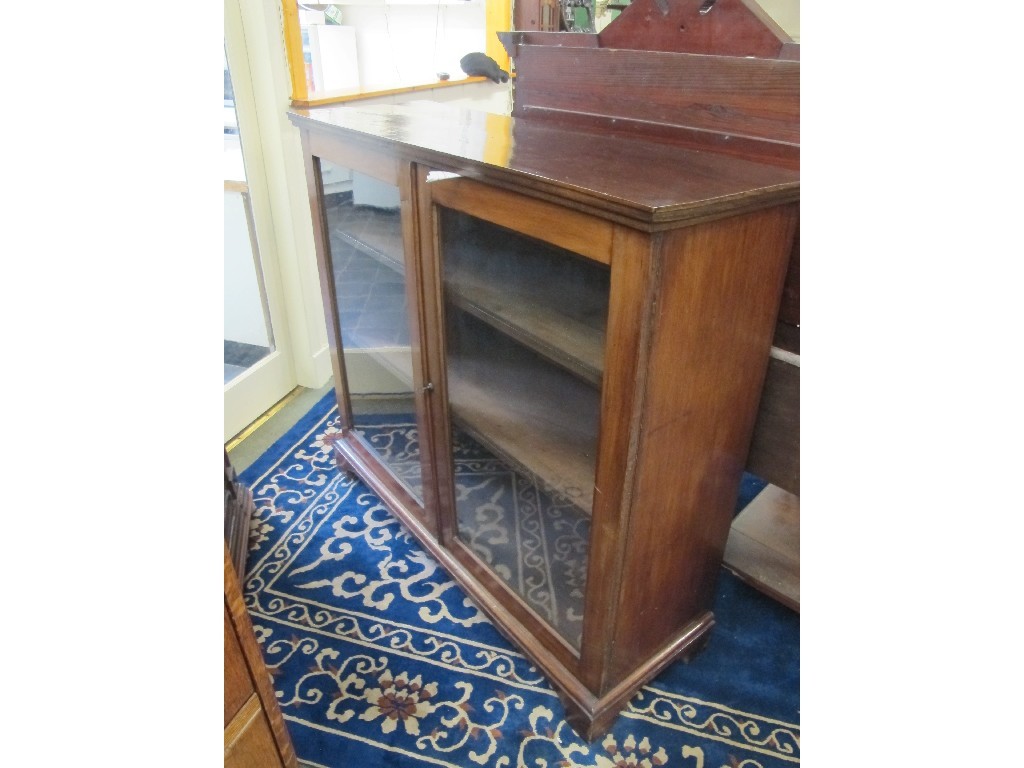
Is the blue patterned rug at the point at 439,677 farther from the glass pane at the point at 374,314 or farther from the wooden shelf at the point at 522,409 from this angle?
the wooden shelf at the point at 522,409

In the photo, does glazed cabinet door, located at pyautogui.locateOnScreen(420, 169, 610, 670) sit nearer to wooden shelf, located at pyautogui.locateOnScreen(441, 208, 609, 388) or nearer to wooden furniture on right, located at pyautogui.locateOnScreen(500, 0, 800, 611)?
wooden shelf, located at pyautogui.locateOnScreen(441, 208, 609, 388)

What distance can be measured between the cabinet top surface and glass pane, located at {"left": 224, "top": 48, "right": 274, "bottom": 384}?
681 mm

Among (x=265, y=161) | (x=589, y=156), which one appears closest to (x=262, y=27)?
(x=265, y=161)

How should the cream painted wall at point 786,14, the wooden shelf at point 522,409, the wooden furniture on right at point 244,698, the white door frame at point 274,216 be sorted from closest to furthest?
the wooden furniture on right at point 244,698, the wooden shelf at point 522,409, the cream painted wall at point 786,14, the white door frame at point 274,216

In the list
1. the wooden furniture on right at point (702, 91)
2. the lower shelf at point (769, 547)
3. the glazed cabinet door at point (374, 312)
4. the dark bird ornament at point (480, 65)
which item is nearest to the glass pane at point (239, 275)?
the glazed cabinet door at point (374, 312)

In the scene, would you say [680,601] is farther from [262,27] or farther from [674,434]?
[262,27]

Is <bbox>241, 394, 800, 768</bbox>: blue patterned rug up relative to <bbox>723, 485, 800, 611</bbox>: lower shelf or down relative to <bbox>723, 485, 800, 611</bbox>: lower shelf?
down

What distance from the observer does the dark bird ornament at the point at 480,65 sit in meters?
2.08

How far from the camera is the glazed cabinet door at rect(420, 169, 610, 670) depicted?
88 centimetres

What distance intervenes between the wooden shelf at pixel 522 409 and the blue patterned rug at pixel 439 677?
1.01 ft

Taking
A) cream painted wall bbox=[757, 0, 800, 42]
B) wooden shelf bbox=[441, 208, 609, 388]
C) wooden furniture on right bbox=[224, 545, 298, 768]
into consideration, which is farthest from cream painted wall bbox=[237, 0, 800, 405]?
wooden furniture on right bbox=[224, 545, 298, 768]

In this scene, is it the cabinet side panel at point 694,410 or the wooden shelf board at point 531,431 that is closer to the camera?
the cabinet side panel at point 694,410

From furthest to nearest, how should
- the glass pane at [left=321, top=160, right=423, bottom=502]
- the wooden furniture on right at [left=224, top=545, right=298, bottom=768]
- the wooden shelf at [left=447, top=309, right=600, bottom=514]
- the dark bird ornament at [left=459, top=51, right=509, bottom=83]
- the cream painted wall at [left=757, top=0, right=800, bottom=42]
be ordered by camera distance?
the dark bird ornament at [left=459, top=51, right=509, bottom=83] → the cream painted wall at [left=757, top=0, right=800, bottom=42] → the glass pane at [left=321, top=160, right=423, bottom=502] → the wooden shelf at [left=447, top=309, right=600, bottom=514] → the wooden furniture on right at [left=224, top=545, right=298, bottom=768]
